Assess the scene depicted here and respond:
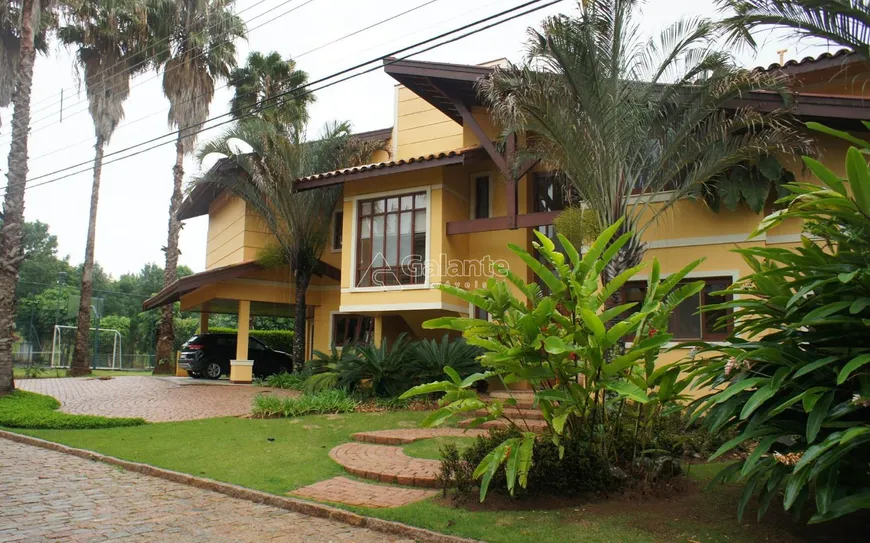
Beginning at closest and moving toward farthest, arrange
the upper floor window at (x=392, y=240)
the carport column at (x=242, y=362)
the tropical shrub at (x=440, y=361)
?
the tropical shrub at (x=440, y=361)
the upper floor window at (x=392, y=240)
the carport column at (x=242, y=362)

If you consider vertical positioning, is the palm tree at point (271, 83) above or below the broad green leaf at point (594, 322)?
above

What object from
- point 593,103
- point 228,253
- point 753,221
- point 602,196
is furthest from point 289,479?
point 228,253

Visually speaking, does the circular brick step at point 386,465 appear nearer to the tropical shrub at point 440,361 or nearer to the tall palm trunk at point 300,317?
the tropical shrub at point 440,361

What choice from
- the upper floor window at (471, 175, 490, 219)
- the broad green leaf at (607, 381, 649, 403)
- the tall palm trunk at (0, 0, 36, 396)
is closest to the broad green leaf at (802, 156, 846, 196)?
the broad green leaf at (607, 381, 649, 403)

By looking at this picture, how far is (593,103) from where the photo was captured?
9914 millimetres

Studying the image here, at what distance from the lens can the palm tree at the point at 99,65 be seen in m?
23.4

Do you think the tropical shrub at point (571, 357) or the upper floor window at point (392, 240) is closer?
the tropical shrub at point (571, 357)

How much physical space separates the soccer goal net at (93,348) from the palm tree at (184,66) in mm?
6830

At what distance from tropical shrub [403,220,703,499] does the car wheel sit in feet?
55.8

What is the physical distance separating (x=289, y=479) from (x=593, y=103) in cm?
693

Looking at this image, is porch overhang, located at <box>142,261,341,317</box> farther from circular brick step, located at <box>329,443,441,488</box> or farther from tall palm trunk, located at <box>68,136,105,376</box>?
circular brick step, located at <box>329,443,441,488</box>

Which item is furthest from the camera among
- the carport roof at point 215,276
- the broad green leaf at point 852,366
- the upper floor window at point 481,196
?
the carport roof at point 215,276

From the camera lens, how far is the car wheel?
21.4 meters

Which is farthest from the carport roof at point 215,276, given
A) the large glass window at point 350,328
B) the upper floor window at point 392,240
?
the upper floor window at point 392,240
